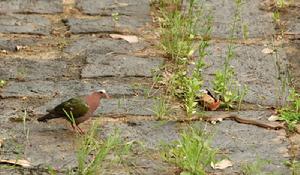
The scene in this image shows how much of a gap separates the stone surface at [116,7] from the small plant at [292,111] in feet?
5.91

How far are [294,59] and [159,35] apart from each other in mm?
1009

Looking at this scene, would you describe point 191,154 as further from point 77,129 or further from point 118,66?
point 118,66

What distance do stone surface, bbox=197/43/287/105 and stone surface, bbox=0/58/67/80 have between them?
95 centimetres

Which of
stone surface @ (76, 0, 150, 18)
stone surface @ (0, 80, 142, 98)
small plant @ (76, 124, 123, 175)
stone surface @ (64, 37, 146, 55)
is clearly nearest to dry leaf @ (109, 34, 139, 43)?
stone surface @ (64, 37, 146, 55)

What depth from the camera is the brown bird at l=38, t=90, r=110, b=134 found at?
161 inches

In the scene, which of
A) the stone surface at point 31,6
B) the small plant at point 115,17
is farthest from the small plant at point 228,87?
the stone surface at point 31,6

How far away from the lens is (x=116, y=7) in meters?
6.10

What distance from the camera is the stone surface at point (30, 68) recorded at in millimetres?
4861

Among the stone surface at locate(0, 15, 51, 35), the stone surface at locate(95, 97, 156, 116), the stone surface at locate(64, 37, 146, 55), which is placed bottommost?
the stone surface at locate(95, 97, 156, 116)

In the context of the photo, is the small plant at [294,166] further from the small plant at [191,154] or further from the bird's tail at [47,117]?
the bird's tail at [47,117]

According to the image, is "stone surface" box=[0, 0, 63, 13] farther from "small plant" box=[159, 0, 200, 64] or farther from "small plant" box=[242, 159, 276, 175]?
"small plant" box=[242, 159, 276, 175]

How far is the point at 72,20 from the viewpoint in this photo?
5789mm

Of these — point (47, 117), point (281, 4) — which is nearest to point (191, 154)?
point (47, 117)

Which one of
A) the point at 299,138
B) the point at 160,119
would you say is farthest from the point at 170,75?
the point at 299,138
